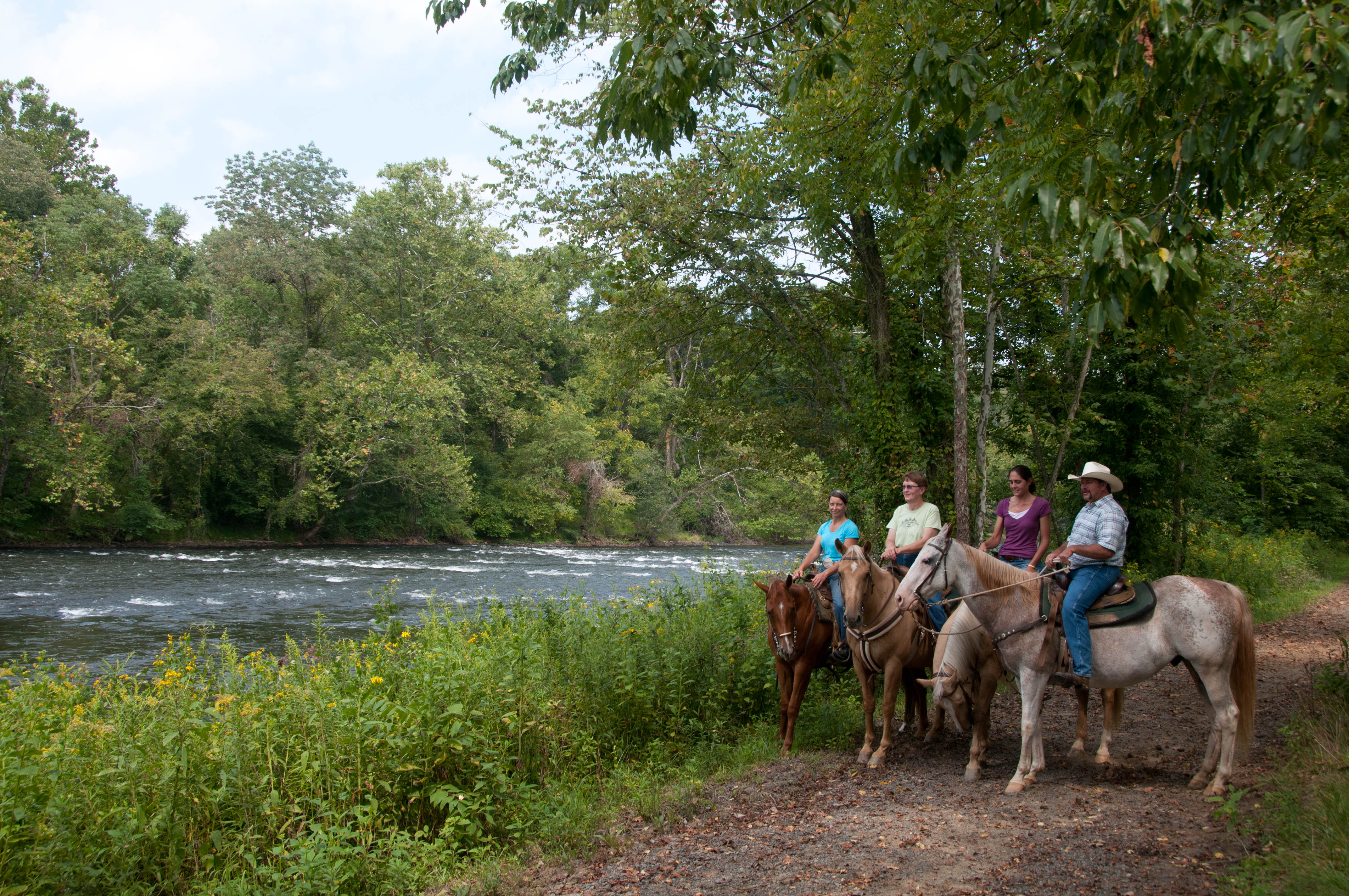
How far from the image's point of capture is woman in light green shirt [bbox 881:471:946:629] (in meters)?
7.37

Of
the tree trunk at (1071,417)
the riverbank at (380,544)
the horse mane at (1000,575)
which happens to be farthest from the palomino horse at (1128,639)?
the riverbank at (380,544)

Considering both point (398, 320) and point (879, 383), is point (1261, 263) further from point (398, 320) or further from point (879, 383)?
point (398, 320)

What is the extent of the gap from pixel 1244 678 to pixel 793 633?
3.32 metres

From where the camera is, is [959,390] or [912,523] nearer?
[912,523]

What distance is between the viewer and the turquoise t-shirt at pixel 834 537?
24.7 ft

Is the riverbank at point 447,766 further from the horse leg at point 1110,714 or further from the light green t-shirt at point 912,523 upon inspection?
the light green t-shirt at point 912,523

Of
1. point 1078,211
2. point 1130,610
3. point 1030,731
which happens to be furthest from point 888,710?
point 1078,211

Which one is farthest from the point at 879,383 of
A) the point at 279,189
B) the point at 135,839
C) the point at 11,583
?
the point at 279,189

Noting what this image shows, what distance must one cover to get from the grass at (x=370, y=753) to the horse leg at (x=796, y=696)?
7.6 inches

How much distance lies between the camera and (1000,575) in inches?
249

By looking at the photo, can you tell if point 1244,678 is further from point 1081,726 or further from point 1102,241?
point 1102,241

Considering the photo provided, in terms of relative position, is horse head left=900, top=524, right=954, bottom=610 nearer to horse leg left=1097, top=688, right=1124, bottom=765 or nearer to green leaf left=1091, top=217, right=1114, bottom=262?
horse leg left=1097, top=688, right=1124, bottom=765

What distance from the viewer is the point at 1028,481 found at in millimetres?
7199

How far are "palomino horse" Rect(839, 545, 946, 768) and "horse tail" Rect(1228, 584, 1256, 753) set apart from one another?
2.15 meters
